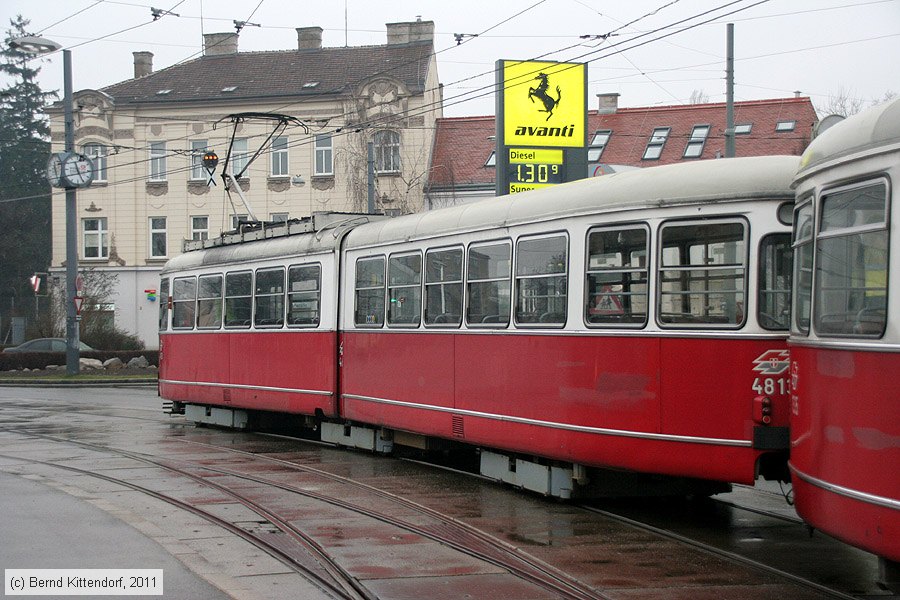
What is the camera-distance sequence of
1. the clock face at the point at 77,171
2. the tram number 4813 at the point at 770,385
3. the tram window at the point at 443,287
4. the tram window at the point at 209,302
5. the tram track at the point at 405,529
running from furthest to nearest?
the clock face at the point at 77,171 → the tram window at the point at 209,302 → the tram window at the point at 443,287 → the tram number 4813 at the point at 770,385 → the tram track at the point at 405,529

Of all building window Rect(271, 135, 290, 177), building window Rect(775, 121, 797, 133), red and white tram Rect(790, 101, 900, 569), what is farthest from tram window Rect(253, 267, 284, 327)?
building window Rect(271, 135, 290, 177)

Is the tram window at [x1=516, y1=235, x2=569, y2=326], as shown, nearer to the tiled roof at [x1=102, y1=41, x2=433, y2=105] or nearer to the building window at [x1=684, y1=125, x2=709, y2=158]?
the building window at [x1=684, y1=125, x2=709, y2=158]

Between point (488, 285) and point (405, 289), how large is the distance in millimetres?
2164

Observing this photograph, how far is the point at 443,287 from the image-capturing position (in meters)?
13.1

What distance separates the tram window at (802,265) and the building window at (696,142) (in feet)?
128

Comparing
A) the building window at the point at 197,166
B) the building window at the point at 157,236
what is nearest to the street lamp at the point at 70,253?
the building window at the point at 197,166

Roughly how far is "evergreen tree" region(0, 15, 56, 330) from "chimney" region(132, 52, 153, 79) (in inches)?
689

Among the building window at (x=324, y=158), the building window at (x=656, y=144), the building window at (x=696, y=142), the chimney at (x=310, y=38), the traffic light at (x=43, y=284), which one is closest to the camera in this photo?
the traffic light at (x=43, y=284)

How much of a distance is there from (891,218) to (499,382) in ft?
19.1

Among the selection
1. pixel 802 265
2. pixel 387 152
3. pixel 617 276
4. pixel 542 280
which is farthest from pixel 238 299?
pixel 387 152

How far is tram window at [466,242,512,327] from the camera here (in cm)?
1186

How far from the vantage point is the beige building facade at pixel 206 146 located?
164 ft

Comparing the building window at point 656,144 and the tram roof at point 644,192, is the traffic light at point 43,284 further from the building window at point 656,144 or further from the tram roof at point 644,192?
the tram roof at point 644,192

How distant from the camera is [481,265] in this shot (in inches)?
487
